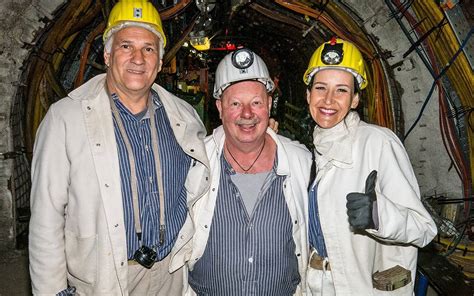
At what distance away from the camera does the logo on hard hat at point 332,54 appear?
2492mm

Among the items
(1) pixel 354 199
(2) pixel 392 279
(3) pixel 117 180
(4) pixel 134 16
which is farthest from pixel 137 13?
(2) pixel 392 279

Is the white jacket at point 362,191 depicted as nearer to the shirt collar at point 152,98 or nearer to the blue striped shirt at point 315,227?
the blue striped shirt at point 315,227

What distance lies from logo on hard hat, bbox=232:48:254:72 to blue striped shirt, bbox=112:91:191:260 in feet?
2.24

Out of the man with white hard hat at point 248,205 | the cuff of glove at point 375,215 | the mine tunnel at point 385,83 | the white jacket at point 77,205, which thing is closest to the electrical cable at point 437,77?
the mine tunnel at point 385,83

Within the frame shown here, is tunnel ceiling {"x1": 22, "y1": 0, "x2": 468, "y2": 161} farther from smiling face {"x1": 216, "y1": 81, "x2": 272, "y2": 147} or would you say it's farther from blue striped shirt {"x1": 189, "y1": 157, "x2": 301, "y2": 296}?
blue striped shirt {"x1": 189, "y1": 157, "x2": 301, "y2": 296}

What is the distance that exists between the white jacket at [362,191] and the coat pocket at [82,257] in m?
1.47

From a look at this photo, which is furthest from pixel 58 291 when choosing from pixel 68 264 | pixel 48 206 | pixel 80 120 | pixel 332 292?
pixel 332 292

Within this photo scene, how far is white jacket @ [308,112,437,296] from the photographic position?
2.17m

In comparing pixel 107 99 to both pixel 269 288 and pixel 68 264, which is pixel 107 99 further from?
pixel 269 288

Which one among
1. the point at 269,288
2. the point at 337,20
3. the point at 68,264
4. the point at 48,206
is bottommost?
the point at 269,288

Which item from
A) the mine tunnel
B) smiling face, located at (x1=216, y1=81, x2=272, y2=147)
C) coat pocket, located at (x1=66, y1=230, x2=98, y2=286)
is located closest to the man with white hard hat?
smiling face, located at (x1=216, y1=81, x2=272, y2=147)

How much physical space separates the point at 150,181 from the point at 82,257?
2.05ft

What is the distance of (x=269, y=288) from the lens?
2475mm

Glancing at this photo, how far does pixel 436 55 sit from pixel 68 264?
14.3ft
